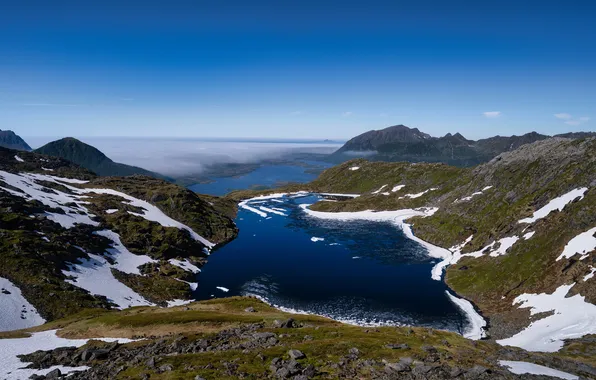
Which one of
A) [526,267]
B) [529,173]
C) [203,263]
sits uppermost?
[529,173]

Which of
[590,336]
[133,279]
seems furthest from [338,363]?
[133,279]

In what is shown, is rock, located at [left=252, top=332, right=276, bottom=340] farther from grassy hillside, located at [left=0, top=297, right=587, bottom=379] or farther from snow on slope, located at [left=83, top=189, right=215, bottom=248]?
snow on slope, located at [left=83, top=189, right=215, bottom=248]

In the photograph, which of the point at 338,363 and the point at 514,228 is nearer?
the point at 338,363

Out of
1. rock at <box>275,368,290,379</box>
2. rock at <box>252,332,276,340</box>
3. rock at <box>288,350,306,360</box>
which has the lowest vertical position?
rock at <box>252,332,276,340</box>

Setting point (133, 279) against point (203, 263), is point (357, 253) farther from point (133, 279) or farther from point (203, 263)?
point (133, 279)

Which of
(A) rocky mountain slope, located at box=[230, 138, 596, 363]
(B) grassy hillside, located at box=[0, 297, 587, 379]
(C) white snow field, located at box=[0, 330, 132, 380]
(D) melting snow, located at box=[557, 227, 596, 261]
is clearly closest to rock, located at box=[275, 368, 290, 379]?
(B) grassy hillside, located at box=[0, 297, 587, 379]

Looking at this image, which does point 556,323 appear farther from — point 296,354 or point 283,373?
point 283,373
